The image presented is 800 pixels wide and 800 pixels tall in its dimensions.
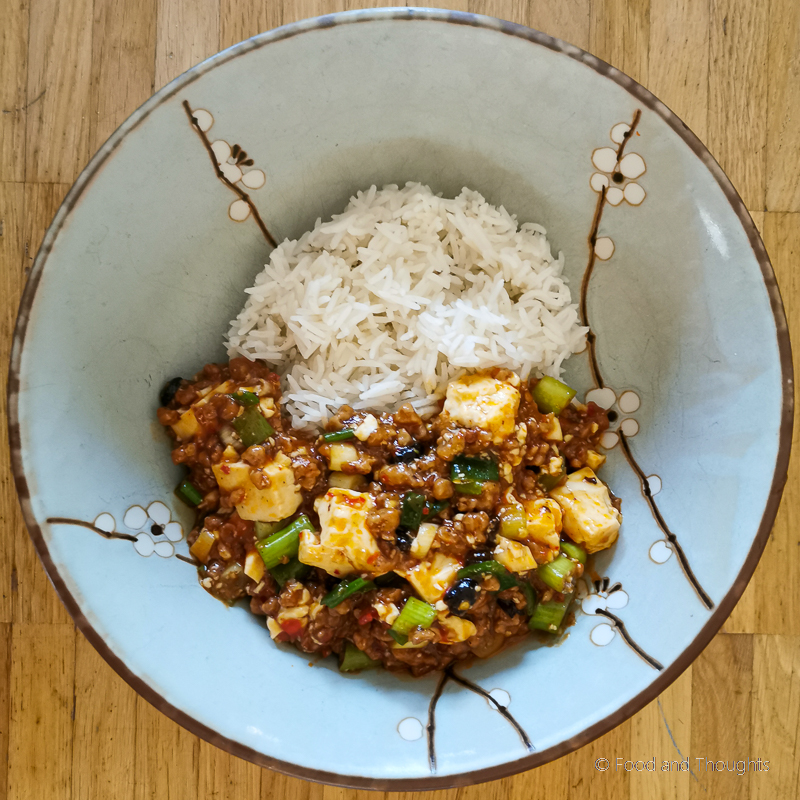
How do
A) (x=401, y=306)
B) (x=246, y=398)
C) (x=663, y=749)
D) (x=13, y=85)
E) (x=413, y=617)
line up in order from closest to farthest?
(x=413, y=617)
(x=246, y=398)
(x=401, y=306)
(x=13, y=85)
(x=663, y=749)

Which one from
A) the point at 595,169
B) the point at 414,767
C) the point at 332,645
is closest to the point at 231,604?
the point at 332,645

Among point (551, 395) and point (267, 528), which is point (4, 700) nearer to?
point (267, 528)

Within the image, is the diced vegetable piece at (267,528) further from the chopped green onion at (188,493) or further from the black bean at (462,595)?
the black bean at (462,595)

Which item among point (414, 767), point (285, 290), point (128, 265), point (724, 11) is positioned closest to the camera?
point (414, 767)

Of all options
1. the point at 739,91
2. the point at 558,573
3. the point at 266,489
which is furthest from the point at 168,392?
the point at 739,91

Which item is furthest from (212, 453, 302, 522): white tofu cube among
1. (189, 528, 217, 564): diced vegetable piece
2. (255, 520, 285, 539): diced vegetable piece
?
(189, 528, 217, 564): diced vegetable piece

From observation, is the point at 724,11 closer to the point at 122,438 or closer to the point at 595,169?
the point at 595,169
